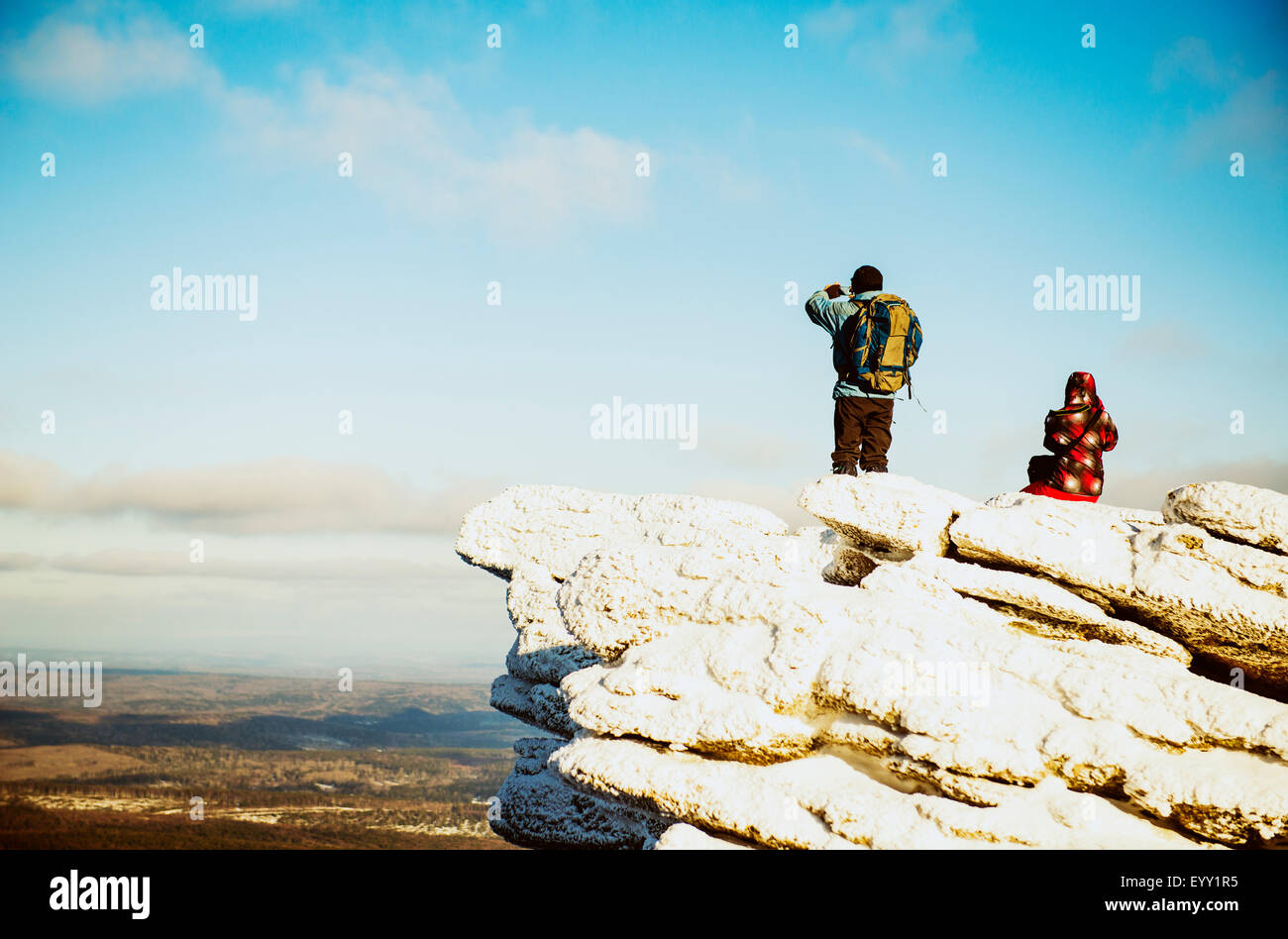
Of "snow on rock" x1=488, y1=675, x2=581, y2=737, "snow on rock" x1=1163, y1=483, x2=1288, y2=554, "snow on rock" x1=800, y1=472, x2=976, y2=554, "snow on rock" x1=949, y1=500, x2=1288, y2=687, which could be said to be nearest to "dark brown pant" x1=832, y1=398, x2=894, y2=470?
"snow on rock" x1=800, y1=472, x2=976, y2=554

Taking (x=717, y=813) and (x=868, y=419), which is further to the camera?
(x=868, y=419)

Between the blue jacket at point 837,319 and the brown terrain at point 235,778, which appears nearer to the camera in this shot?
the blue jacket at point 837,319

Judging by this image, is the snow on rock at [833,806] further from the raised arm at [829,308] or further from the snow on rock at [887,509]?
the raised arm at [829,308]

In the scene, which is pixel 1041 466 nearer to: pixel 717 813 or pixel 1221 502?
pixel 1221 502

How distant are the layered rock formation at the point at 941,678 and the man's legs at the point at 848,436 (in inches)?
60.8

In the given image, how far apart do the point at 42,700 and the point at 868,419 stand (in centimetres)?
21155

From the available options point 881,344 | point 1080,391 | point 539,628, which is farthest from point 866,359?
point 539,628

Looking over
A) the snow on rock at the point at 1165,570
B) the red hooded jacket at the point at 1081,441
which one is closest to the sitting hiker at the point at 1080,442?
the red hooded jacket at the point at 1081,441

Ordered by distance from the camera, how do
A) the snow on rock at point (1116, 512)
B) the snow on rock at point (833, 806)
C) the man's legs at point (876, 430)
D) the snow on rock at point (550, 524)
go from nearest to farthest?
the snow on rock at point (833, 806), the snow on rock at point (1116, 512), the man's legs at point (876, 430), the snow on rock at point (550, 524)

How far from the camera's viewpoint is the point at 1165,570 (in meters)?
13.8

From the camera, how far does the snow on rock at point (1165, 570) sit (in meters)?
13.5
